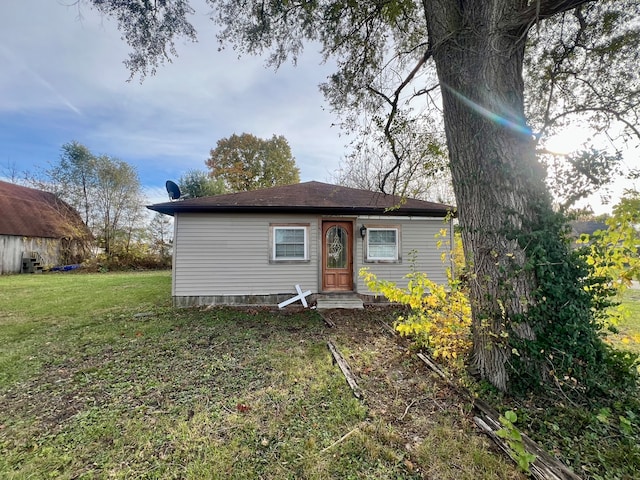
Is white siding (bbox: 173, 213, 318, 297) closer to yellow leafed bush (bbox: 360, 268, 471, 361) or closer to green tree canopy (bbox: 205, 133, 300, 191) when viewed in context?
yellow leafed bush (bbox: 360, 268, 471, 361)

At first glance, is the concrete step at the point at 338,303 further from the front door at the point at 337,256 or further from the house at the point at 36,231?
the house at the point at 36,231

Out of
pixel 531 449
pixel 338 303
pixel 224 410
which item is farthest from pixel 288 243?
pixel 531 449

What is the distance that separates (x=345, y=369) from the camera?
345 cm

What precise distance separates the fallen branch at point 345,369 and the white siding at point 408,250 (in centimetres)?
349

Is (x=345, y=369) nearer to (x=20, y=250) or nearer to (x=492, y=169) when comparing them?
(x=492, y=169)

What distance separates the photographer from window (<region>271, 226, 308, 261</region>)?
728 cm

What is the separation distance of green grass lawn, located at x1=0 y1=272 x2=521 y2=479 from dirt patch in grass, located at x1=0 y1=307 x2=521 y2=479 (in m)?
0.01

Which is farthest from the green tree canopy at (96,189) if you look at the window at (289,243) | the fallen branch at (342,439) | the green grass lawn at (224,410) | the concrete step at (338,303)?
the fallen branch at (342,439)

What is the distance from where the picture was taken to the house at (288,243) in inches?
273

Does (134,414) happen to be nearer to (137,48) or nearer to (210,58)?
(137,48)

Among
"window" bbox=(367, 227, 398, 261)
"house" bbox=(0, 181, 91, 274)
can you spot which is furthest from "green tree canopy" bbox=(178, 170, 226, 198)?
"window" bbox=(367, 227, 398, 261)

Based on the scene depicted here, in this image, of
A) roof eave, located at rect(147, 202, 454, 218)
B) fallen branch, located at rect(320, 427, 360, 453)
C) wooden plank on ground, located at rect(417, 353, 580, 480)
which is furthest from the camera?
roof eave, located at rect(147, 202, 454, 218)

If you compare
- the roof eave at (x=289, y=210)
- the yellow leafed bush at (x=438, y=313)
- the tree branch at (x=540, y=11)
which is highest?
the tree branch at (x=540, y=11)

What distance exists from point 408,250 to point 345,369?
4.99m
